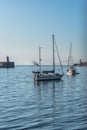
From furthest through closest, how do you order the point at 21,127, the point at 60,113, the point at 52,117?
the point at 60,113
the point at 52,117
the point at 21,127

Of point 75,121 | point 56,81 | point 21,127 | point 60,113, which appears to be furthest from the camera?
point 56,81

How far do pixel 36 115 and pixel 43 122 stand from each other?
3.50m

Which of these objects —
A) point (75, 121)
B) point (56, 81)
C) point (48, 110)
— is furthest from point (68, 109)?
point (56, 81)

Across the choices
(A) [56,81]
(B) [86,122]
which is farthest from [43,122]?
(A) [56,81]

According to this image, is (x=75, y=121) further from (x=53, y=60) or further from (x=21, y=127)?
(x=53, y=60)

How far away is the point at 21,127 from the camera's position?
2398 cm

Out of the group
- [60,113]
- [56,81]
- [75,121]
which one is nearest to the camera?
[75,121]

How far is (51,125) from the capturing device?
24.9 meters

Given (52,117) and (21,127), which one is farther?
(52,117)

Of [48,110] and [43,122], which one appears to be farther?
[48,110]

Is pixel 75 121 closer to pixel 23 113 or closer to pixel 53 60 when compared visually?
pixel 23 113

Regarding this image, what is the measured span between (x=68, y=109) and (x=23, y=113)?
4420 mm

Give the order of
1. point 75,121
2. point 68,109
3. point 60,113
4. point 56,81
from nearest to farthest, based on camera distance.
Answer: point 75,121, point 60,113, point 68,109, point 56,81

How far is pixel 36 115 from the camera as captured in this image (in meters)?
29.4
